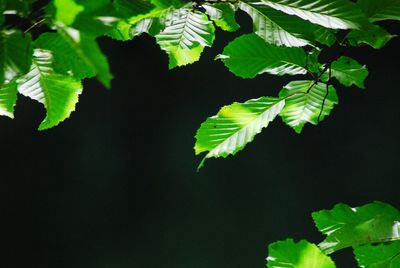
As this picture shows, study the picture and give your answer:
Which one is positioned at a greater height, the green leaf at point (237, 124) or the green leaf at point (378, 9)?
the green leaf at point (378, 9)

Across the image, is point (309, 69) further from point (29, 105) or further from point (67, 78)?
point (29, 105)

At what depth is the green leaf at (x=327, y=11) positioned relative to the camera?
0.97 ft

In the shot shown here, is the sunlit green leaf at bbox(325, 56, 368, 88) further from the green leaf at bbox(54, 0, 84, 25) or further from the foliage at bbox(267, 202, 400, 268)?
the green leaf at bbox(54, 0, 84, 25)

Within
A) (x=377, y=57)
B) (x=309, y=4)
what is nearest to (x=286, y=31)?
(x=309, y=4)

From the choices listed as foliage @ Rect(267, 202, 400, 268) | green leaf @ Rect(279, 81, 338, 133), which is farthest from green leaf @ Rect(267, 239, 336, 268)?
green leaf @ Rect(279, 81, 338, 133)

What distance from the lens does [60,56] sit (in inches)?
13.6

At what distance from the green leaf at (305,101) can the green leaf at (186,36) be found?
96mm

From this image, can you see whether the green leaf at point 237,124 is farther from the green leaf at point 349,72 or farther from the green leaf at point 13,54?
the green leaf at point 13,54

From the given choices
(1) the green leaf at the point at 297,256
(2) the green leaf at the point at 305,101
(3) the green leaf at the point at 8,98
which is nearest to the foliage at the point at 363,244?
(1) the green leaf at the point at 297,256

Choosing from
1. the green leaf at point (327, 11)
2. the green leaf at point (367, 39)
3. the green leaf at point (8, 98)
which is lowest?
the green leaf at point (367, 39)

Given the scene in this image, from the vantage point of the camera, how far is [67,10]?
0.22m

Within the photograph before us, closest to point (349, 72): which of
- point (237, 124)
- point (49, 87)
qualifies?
point (237, 124)

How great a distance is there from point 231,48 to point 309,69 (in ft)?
0.25

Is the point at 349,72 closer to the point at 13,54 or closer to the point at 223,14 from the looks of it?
the point at 223,14
